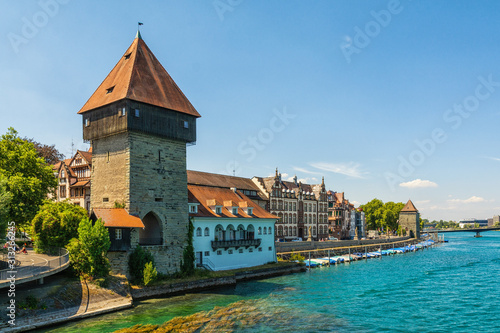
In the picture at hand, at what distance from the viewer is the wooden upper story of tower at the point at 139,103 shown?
37.6 meters

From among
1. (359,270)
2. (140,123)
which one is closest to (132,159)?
(140,123)

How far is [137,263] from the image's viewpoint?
1389 inches

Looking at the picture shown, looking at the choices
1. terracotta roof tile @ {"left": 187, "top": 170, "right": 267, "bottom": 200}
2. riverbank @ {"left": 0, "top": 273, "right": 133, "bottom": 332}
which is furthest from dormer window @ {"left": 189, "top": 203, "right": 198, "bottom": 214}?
riverbank @ {"left": 0, "top": 273, "right": 133, "bottom": 332}

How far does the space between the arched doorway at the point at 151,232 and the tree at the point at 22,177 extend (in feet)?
38.7

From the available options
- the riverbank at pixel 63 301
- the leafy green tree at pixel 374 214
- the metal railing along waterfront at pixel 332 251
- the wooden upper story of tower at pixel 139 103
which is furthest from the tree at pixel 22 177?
the leafy green tree at pixel 374 214

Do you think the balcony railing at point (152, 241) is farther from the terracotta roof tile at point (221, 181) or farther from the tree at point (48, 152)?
the tree at point (48, 152)

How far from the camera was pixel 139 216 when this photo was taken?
3672cm

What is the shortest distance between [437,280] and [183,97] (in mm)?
37794

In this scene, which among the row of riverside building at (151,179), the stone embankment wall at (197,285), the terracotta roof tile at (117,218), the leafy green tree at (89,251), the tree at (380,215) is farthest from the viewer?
the tree at (380,215)

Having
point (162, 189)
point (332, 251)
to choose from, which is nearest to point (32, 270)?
point (162, 189)

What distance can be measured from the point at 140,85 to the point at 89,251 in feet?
53.7

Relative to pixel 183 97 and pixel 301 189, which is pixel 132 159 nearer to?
pixel 183 97

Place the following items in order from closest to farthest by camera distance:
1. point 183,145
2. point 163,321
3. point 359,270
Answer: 1. point 163,321
2. point 183,145
3. point 359,270

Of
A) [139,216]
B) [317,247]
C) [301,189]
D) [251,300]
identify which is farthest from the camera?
[301,189]
